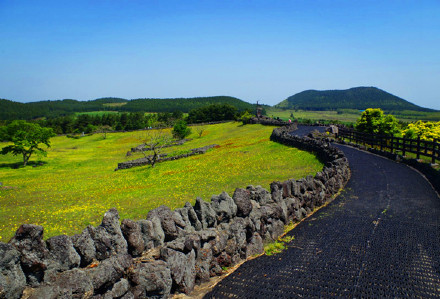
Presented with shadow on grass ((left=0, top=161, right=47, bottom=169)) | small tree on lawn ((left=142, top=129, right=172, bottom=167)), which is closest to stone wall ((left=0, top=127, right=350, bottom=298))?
small tree on lawn ((left=142, top=129, right=172, bottom=167))

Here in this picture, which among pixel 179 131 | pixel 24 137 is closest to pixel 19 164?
pixel 24 137

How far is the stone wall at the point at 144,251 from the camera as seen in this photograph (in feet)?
21.0

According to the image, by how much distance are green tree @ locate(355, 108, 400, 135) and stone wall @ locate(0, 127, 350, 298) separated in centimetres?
4842

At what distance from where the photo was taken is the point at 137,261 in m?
8.05

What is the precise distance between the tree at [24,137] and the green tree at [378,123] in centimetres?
5526

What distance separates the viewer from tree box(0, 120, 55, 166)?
1986 inches

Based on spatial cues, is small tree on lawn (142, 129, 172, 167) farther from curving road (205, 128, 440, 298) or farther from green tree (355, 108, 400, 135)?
green tree (355, 108, 400, 135)

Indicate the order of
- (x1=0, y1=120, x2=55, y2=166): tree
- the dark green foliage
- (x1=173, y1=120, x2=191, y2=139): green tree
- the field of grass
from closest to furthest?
1. the field of grass
2. (x1=0, y1=120, x2=55, y2=166): tree
3. (x1=173, y1=120, x2=191, y2=139): green tree
4. the dark green foliage

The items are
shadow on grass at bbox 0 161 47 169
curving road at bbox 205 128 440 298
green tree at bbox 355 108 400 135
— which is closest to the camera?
curving road at bbox 205 128 440 298

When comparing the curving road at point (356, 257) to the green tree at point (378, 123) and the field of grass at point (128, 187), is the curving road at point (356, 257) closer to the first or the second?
the field of grass at point (128, 187)

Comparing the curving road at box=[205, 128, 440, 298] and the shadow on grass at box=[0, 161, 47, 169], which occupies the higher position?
the curving road at box=[205, 128, 440, 298]

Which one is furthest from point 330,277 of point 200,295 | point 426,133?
point 426,133

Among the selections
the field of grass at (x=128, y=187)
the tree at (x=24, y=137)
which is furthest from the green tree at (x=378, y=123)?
the tree at (x=24, y=137)

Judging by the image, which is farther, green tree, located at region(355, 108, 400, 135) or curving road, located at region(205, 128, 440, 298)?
green tree, located at region(355, 108, 400, 135)
